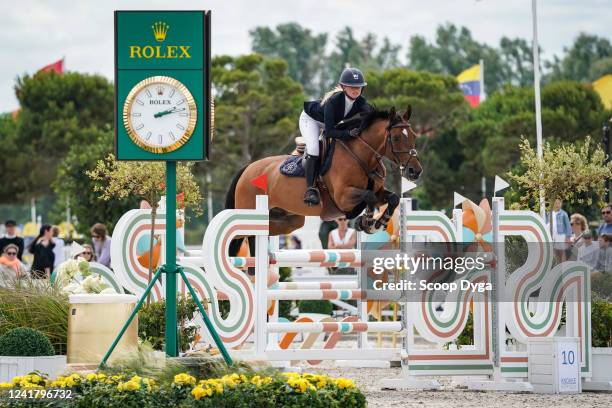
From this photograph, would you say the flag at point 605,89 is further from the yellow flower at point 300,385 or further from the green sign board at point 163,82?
the yellow flower at point 300,385

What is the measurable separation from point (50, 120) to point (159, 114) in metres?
40.7

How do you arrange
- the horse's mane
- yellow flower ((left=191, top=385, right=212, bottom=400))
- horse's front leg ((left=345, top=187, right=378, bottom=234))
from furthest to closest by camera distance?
the horse's mane, horse's front leg ((left=345, top=187, right=378, bottom=234)), yellow flower ((left=191, top=385, right=212, bottom=400))

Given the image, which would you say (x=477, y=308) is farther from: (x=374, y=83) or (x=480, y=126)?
(x=374, y=83)

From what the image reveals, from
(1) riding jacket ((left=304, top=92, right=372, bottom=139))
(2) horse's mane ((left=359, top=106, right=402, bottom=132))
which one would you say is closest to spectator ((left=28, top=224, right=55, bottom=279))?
(1) riding jacket ((left=304, top=92, right=372, bottom=139))

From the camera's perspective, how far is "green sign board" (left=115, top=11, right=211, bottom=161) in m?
6.25

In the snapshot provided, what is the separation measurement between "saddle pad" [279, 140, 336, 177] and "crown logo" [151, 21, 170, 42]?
2.99 metres

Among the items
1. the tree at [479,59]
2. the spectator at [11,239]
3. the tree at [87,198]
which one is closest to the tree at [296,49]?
the tree at [479,59]

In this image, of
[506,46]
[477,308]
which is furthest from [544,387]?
[506,46]

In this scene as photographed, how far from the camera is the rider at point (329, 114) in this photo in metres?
8.72

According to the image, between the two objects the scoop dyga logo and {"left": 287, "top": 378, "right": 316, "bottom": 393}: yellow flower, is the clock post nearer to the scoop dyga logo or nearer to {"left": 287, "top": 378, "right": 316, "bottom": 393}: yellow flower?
the scoop dyga logo

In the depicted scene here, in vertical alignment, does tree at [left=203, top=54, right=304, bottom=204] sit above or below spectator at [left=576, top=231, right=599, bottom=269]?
above

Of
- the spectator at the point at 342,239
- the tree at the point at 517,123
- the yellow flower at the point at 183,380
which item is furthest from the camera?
the tree at the point at 517,123

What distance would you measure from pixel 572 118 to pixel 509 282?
102 feet

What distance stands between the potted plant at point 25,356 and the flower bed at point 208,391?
699 millimetres
